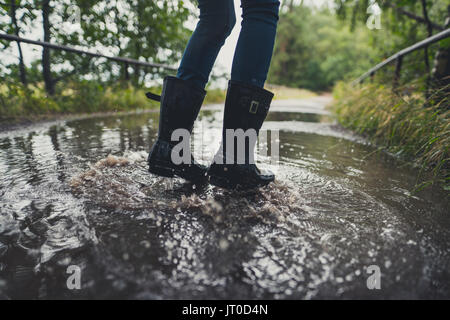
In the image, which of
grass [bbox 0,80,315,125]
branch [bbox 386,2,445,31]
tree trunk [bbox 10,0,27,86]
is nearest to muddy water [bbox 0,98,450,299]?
grass [bbox 0,80,315,125]

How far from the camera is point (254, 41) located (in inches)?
47.5

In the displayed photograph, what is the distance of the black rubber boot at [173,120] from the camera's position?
4.08 feet

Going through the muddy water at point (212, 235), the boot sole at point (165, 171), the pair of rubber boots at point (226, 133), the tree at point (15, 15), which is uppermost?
the tree at point (15, 15)

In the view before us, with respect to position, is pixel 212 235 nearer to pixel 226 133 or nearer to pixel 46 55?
pixel 226 133

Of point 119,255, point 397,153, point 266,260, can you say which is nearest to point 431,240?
point 266,260

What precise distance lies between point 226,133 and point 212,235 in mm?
513

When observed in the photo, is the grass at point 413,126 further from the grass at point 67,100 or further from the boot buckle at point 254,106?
the grass at point 67,100

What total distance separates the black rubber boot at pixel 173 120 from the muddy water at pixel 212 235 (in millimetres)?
88

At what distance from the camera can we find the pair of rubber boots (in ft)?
3.95

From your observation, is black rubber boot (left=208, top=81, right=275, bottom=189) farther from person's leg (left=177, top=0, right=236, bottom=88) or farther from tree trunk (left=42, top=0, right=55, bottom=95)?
tree trunk (left=42, top=0, right=55, bottom=95)

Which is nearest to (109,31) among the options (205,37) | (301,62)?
(205,37)

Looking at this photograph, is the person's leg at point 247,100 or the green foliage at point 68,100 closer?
the person's leg at point 247,100

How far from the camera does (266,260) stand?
0.73 m

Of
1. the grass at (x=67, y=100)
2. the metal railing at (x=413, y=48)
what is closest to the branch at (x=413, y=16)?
the metal railing at (x=413, y=48)
